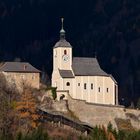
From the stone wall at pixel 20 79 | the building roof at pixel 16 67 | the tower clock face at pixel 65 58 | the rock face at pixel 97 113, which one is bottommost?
the rock face at pixel 97 113

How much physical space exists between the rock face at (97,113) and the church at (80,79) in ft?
6.99

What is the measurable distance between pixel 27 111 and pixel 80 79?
12.7 metres

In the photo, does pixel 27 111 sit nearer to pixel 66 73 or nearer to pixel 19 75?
pixel 19 75

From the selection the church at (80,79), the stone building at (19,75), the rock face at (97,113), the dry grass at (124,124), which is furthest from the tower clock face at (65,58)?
the dry grass at (124,124)

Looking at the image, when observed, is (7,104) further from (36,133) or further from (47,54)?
(47,54)

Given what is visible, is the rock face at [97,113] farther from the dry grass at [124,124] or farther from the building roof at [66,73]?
the building roof at [66,73]

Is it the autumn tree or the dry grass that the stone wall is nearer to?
the autumn tree

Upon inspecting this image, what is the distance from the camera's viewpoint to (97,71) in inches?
4604

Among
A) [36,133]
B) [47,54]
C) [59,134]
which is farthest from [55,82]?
[47,54]

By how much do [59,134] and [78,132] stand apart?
15.0ft

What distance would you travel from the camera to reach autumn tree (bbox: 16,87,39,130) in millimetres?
103188

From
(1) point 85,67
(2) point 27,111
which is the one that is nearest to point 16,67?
(1) point 85,67

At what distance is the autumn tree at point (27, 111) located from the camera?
103188 millimetres

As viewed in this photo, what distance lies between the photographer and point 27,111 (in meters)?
104
